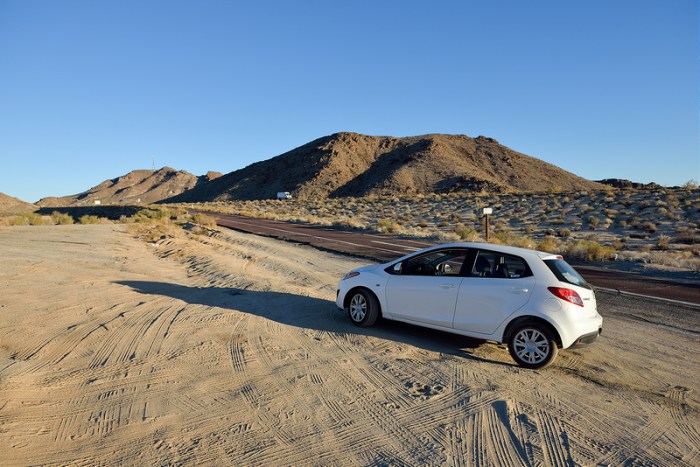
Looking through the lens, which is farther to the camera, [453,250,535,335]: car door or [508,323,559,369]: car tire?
[453,250,535,335]: car door

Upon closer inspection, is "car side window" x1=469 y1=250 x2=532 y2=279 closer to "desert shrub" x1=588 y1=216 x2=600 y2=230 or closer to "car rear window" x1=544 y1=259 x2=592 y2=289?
"car rear window" x1=544 y1=259 x2=592 y2=289

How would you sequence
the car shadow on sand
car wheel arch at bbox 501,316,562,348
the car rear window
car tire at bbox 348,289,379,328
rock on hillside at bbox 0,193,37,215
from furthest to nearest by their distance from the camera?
rock on hillside at bbox 0,193,37,215 < car tire at bbox 348,289,379,328 < the car shadow on sand < the car rear window < car wheel arch at bbox 501,316,562,348

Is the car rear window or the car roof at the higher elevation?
the car roof

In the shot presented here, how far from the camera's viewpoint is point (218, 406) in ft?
15.1

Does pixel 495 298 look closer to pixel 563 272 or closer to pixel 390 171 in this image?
pixel 563 272

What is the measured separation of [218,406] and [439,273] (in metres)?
3.55

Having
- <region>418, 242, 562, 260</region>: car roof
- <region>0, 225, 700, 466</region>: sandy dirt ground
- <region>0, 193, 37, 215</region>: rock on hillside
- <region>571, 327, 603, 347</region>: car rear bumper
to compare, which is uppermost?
<region>0, 193, 37, 215</region>: rock on hillside

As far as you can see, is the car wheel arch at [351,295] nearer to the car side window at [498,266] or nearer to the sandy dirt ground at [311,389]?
the sandy dirt ground at [311,389]

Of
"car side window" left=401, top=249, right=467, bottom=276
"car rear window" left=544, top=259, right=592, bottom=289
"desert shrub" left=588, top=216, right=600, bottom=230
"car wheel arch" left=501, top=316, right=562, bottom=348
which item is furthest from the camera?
"desert shrub" left=588, top=216, right=600, bottom=230

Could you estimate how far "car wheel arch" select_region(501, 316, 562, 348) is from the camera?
5578 mm

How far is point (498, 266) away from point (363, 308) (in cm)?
229

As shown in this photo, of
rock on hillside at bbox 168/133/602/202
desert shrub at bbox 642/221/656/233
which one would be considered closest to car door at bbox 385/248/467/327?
desert shrub at bbox 642/221/656/233

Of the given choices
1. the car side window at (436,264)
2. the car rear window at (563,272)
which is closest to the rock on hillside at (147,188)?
the car side window at (436,264)

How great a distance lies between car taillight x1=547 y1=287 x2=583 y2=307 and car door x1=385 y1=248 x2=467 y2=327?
48.1 inches
